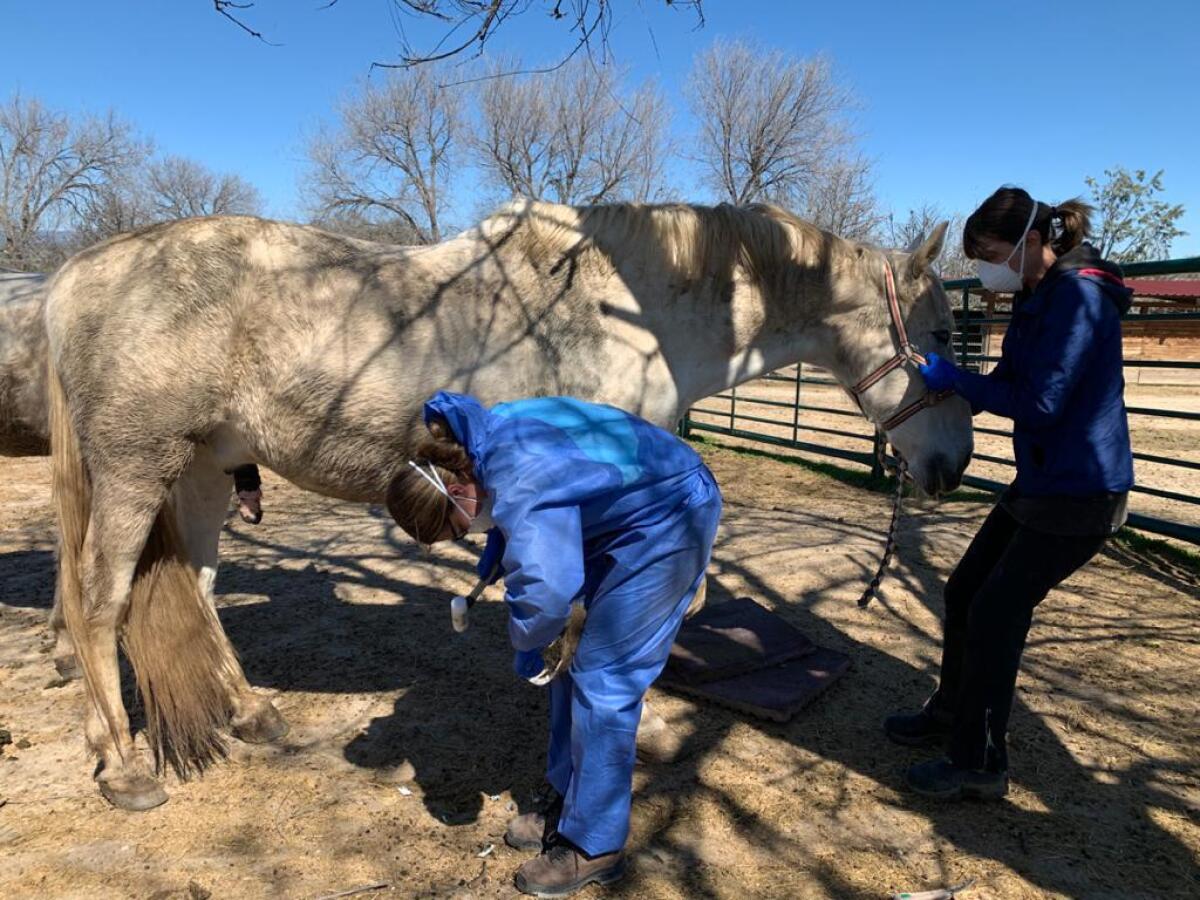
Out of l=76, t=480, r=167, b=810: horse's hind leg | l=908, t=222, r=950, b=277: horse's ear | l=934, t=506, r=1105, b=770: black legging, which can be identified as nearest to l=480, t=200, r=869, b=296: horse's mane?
l=908, t=222, r=950, b=277: horse's ear

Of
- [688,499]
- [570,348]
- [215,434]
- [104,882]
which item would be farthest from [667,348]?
[104,882]

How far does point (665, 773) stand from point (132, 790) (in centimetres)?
184

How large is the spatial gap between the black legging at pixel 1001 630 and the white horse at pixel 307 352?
43.4 inches

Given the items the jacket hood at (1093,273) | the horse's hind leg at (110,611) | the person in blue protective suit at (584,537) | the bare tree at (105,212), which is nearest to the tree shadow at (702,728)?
the person in blue protective suit at (584,537)

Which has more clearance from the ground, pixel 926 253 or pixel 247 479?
pixel 926 253

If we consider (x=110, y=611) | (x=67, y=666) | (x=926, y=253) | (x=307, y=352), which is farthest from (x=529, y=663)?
(x=67, y=666)

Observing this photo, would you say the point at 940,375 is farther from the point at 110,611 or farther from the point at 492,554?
the point at 110,611

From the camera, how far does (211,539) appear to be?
3.38 meters

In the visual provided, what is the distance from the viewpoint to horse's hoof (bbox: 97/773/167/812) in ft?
8.47

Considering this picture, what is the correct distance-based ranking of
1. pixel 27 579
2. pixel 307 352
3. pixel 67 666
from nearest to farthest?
pixel 307 352
pixel 67 666
pixel 27 579

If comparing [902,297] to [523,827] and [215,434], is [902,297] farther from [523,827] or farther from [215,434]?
[215,434]

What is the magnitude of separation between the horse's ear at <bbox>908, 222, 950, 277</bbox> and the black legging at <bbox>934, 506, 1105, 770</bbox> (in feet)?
3.76

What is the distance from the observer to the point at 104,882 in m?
2.19

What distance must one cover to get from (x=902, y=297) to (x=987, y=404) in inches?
37.5
